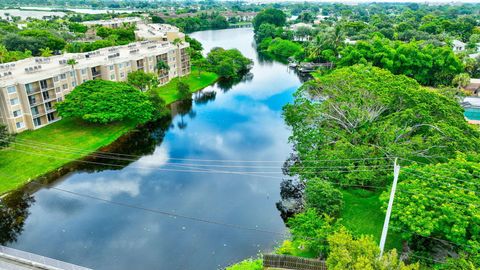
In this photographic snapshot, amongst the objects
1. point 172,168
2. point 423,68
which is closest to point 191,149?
point 172,168

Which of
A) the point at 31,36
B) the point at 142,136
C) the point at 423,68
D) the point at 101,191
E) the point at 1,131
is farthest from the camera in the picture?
the point at 31,36

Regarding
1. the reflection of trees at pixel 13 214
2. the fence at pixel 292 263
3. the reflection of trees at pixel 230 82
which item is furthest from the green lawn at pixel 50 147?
the reflection of trees at pixel 230 82

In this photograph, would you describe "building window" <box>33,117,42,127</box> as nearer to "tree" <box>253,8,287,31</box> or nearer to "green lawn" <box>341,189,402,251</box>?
"green lawn" <box>341,189,402,251</box>

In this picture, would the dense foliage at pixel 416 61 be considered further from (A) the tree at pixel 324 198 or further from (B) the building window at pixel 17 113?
(B) the building window at pixel 17 113

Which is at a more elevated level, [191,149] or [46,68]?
[46,68]

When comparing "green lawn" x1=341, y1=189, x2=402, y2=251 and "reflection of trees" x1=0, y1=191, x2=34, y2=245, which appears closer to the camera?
"green lawn" x1=341, y1=189, x2=402, y2=251

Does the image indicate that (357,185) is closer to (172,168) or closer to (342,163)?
(342,163)

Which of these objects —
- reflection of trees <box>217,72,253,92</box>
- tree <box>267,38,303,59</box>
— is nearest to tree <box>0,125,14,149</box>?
reflection of trees <box>217,72,253,92</box>
